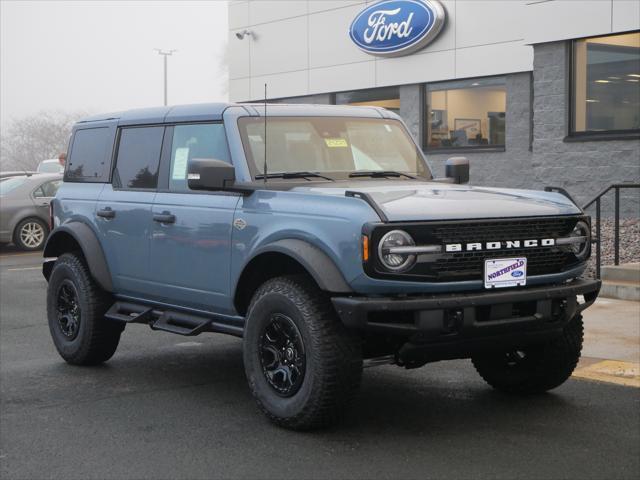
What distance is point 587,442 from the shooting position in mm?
5625

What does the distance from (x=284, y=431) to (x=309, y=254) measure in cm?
104

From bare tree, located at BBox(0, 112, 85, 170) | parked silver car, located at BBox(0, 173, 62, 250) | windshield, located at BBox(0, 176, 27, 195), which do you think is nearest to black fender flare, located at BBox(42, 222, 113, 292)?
parked silver car, located at BBox(0, 173, 62, 250)

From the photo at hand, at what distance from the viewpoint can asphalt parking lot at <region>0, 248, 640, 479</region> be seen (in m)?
5.21

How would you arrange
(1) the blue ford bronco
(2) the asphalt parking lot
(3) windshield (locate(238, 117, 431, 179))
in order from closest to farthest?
(2) the asphalt parking lot, (1) the blue ford bronco, (3) windshield (locate(238, 117, 431, 179))

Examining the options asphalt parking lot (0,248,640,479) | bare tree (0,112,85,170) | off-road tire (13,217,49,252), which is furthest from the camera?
bare tree (0,112,85,170)

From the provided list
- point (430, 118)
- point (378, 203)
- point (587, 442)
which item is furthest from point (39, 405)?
point (430, 118)

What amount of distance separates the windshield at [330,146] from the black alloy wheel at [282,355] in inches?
44.6

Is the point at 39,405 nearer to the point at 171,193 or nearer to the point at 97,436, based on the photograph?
the point at 97,436

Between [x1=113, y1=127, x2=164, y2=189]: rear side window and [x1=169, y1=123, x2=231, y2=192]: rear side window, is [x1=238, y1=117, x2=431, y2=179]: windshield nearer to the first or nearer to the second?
[x1=169, y1=123, x2=231, y2=192]: rear side window

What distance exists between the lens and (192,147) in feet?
23.3

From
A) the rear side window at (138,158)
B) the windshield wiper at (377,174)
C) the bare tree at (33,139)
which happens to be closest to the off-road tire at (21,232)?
the rear side window at (138,158)

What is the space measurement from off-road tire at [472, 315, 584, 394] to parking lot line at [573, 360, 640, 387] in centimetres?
75

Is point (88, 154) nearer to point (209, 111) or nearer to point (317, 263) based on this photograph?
point (209, 111)

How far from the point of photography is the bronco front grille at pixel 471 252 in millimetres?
5508
